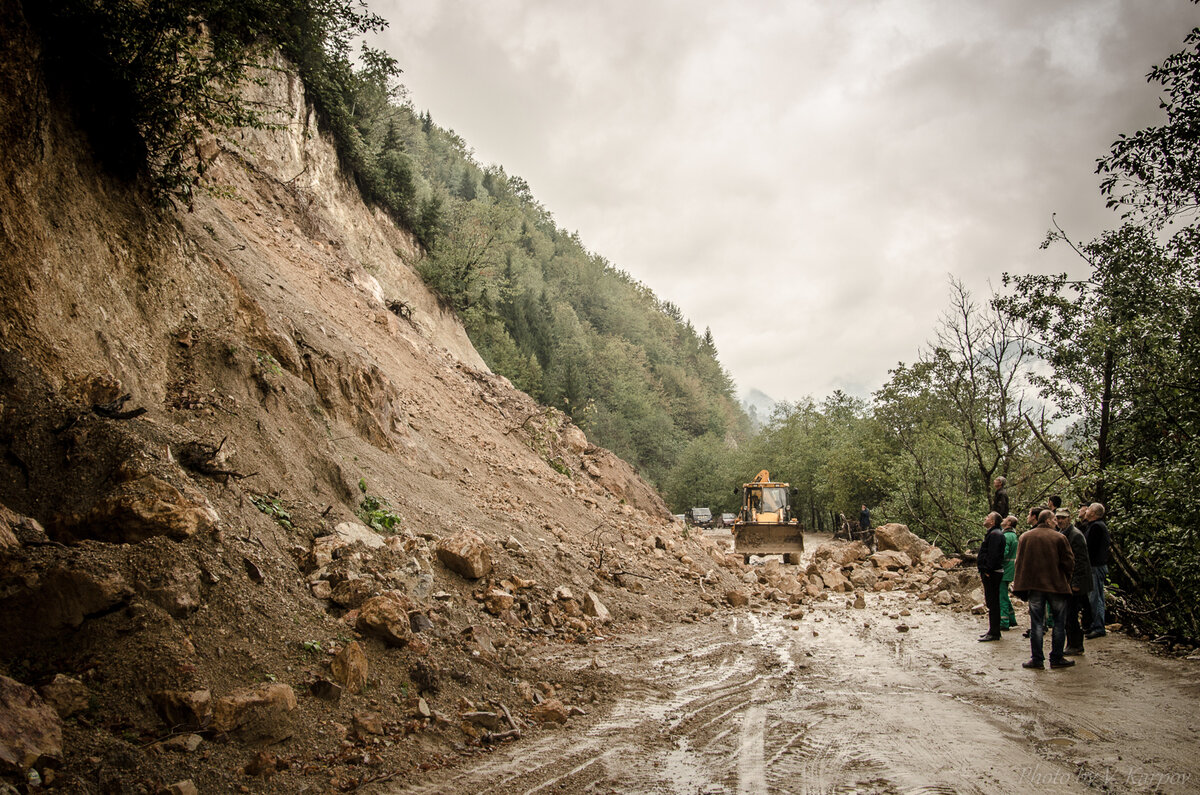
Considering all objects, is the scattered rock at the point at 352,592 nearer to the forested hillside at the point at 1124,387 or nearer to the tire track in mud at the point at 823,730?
the tire track in mud at the point at 823,730

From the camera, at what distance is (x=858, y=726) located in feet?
15.8

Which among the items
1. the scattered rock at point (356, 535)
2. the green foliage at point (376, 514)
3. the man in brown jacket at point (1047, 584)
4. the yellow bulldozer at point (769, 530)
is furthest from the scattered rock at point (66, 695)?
the yellow bulldozer at point (769, 530)

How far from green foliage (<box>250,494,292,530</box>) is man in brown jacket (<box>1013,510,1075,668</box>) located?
312 inches

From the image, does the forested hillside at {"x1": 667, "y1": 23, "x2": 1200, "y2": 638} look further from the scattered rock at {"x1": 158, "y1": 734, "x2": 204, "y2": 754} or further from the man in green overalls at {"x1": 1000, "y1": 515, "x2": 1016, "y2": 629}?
the scattered rock at {"x1": 158, "y1": 734, "x2": 204, "y2": 754}

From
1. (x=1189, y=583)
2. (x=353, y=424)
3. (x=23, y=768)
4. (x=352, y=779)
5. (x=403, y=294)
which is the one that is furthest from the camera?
(x=403, y=294)

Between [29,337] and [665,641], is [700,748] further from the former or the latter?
[29,337]

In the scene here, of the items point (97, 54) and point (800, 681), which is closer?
point (97, 54)

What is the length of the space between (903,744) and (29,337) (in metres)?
7.46

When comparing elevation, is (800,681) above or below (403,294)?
below

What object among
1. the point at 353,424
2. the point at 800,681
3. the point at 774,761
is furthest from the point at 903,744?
the point at 353,424

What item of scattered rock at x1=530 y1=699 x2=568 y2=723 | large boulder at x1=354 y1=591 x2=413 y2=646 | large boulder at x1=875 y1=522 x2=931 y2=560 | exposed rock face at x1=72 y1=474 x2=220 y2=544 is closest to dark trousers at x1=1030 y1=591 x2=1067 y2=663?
scattered rock at x1=530 y1=699 x2=568 y2=723

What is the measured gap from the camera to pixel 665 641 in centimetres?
807

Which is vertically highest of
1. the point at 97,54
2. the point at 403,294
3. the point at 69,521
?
the point at 403,294

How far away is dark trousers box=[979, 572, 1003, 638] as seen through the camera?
8352mm
